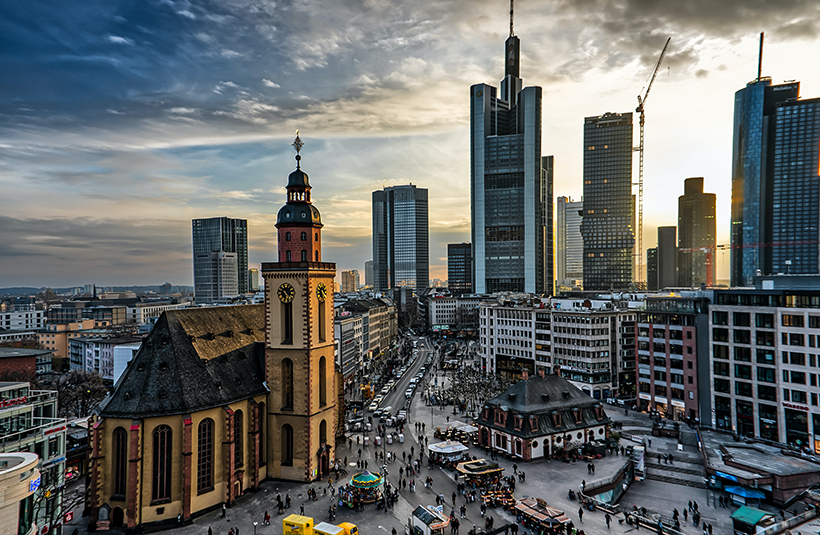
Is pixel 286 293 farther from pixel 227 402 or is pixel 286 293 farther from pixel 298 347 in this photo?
pixel 227 402

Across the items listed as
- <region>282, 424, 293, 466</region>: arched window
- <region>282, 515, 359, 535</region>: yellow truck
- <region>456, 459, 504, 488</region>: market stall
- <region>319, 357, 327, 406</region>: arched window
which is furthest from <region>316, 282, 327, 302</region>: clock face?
<region>456, 459, 504, 488</region>: market stall

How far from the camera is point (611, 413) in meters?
85.7

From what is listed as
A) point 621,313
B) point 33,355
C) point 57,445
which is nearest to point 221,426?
point 57,445

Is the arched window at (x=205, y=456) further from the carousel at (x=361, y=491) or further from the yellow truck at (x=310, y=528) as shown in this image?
the carousel at (x=361, y=491)

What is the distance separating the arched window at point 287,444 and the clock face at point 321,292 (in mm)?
14756

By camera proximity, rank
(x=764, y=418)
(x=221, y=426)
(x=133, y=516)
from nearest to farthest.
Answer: (x=133, y=516)
(x=221, y=426)
(x=764, y=418)

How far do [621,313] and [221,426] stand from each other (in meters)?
83.3

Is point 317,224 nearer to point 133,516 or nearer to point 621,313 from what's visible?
point 133,516

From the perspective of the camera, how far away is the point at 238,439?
4972 centimetres

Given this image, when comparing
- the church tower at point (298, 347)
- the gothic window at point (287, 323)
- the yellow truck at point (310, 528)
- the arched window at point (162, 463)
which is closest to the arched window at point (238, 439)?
the church tower at point (298, 347)

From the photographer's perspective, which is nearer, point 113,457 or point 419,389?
point 113,457

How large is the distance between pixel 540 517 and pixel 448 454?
19.7 metres

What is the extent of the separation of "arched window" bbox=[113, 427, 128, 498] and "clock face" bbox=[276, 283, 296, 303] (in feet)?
64.4

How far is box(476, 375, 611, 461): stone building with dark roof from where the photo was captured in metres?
62.2
